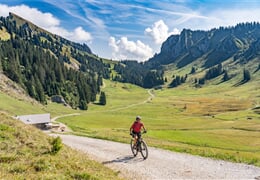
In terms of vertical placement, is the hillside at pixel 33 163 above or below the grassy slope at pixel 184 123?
above

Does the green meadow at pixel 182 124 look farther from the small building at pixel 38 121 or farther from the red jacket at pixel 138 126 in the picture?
the small building at pixel 38 121

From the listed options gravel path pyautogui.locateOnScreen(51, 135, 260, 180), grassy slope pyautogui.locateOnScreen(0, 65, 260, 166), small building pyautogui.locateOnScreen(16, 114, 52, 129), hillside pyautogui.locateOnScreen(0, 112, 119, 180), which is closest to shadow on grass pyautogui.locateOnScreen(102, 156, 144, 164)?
gravel path pyautogui.locateOnScreen(51, 135, 260, 180)

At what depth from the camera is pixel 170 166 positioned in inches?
850

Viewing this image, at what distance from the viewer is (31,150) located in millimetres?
18641

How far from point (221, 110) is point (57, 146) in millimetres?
164572

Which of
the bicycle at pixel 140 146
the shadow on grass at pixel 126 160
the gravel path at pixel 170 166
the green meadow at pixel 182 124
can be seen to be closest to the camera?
the gravel path at pixel 170 166

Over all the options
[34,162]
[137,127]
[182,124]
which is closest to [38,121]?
[137,127]

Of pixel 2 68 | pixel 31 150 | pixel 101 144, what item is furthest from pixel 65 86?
pixel 31 150

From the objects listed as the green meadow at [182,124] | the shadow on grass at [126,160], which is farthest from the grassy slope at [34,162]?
the green meadow at [182,124]

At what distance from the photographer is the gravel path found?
19297 millimetres

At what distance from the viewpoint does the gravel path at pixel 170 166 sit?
63.3ft

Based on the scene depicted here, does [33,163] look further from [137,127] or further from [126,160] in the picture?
[137,127]

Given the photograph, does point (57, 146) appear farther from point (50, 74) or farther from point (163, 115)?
point (50, 74)

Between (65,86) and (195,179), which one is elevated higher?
(65,86)
